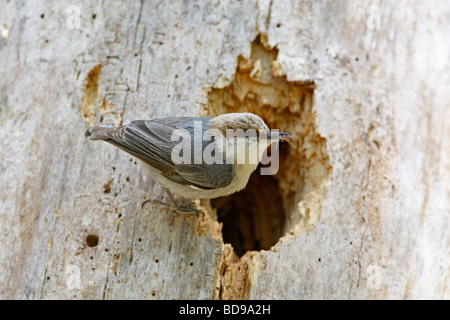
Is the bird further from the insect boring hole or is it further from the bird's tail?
the insect boring hole

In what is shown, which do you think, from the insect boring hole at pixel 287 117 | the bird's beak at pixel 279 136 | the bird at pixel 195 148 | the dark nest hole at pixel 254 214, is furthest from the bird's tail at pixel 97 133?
the dark nest hole at pixel 254 214

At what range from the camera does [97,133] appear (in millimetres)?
3117

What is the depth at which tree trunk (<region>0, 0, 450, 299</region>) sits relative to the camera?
10.3 ft

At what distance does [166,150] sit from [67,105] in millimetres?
807

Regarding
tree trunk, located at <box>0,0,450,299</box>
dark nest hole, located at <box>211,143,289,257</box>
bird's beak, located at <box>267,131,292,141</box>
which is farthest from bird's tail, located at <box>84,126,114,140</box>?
dark nest hole, located at <box>211,143,289,257</box>

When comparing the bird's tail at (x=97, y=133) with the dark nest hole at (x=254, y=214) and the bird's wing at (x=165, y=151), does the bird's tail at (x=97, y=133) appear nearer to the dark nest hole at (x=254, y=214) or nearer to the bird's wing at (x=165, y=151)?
the bird's wing at (x=165, y=151)

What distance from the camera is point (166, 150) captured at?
3.23m

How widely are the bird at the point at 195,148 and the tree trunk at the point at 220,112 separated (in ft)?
0.74

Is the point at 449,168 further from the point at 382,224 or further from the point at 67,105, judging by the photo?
the point at 67,105

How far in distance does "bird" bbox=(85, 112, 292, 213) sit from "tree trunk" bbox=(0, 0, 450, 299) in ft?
0.74

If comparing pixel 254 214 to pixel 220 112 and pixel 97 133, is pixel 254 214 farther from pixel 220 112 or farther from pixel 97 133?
pixel 97 133

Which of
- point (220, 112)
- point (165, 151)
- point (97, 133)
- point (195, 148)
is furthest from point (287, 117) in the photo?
point (97, 133)

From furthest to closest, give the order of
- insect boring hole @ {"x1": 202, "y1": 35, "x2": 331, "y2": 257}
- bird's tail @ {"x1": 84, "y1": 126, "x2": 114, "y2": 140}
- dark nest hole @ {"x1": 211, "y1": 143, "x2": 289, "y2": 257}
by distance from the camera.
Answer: dark nest hole @ {"x1": 211, "y1": 143, "x2": 289, "y2": 257}, insect boring hole @ {"x1": 202, "y1": 35, "x2": 331, "y2": 257}, bird's tail @ {"x1": 84, "y1": 126, "x2": 114, "y2": 140}
